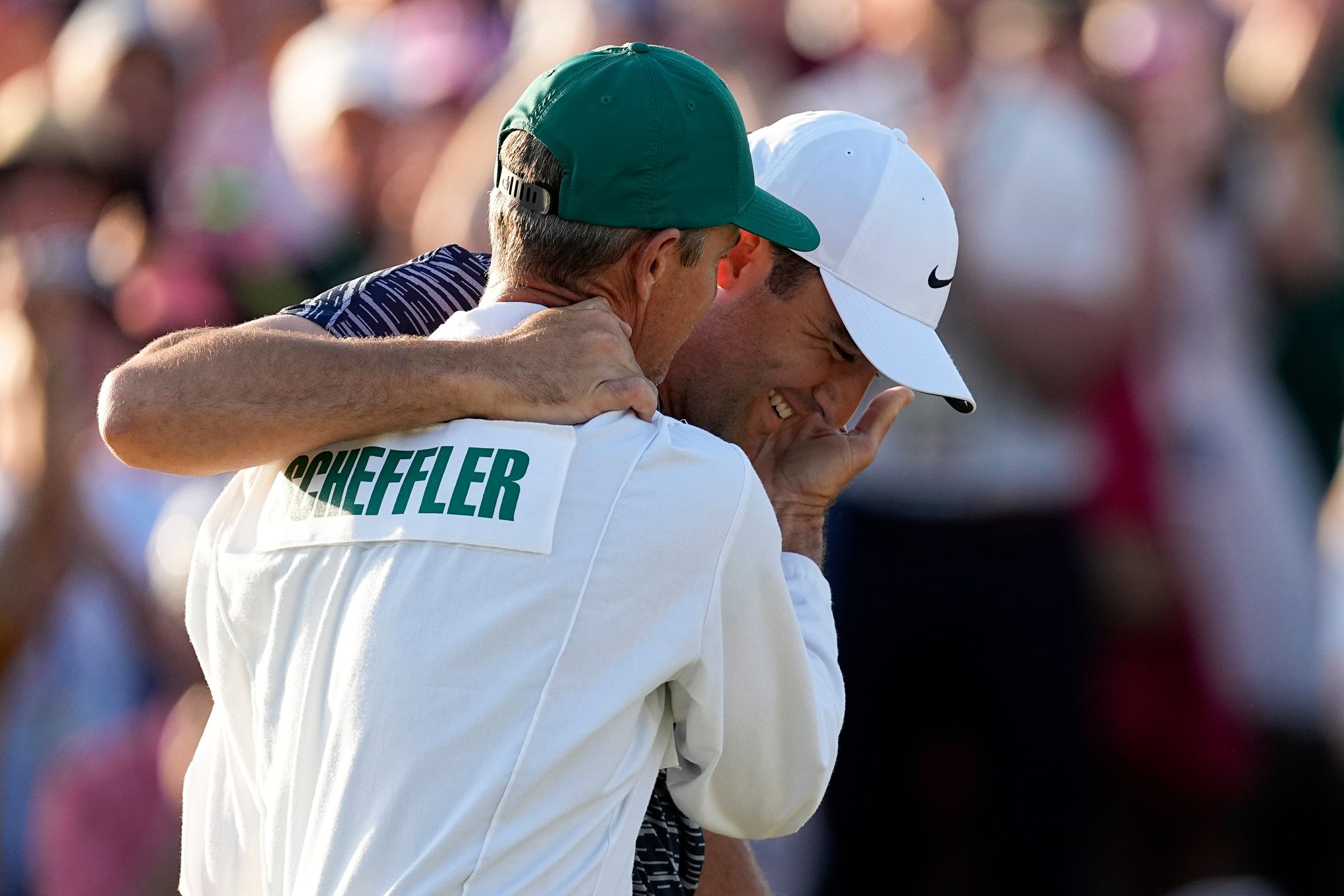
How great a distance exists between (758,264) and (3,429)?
3526mm

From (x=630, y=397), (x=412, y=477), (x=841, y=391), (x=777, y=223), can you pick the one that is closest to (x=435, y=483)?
(x=412, y=477)

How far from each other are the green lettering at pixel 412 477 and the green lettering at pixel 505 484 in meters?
0.09

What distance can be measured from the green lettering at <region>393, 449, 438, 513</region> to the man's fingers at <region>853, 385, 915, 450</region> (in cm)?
84

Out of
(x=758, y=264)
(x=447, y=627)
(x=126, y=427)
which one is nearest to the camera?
(x=447, y=627)

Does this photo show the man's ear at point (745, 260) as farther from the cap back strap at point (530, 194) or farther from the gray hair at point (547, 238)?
the cap back strap at point (530, 194)

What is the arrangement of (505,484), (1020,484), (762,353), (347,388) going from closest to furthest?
(505,484) < (347,388) < (762,353) < (1020,484)

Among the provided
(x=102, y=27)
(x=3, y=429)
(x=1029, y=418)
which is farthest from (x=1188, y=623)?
(x=102, y=27)

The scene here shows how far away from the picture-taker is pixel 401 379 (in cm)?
221

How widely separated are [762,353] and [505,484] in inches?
36.8

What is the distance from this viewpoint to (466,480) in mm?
2150

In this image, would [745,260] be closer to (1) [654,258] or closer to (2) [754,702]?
(1) [654,258]

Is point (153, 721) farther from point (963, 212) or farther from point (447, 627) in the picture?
point (447, 627)

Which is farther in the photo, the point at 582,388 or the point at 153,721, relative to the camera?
the point at 153,721

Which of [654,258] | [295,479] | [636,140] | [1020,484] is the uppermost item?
[636,140]
